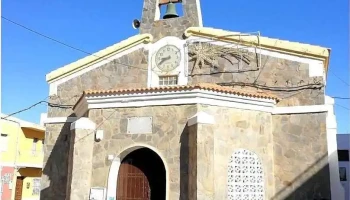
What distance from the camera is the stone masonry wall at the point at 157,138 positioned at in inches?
387

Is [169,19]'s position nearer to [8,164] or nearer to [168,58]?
[168,58]

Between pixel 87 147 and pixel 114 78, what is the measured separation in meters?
3.84

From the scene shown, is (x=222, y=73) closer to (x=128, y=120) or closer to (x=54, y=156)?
(x=128, y=120)

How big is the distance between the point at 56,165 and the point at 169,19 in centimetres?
707

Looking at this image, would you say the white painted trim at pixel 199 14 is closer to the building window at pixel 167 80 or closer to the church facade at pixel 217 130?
the church facade at pixel 217 130

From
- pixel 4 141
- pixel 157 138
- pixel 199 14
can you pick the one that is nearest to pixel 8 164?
pixel 4 141

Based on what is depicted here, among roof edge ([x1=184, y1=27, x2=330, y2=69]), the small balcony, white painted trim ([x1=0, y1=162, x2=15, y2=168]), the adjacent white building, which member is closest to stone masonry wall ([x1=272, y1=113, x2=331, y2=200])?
roof edge ([x1=184, y1=27, x2=330, y2=69])

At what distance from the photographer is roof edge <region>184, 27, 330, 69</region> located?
11.5 metres

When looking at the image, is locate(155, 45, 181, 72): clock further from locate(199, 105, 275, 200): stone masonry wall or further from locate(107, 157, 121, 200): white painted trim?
locate(107, 157, 121, 200): white painted trim

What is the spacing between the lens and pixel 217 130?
10070 millimetres

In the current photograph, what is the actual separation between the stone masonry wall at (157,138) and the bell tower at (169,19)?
13.1 ft

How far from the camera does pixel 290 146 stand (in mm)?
11195

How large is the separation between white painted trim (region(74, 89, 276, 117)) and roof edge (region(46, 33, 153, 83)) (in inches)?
127

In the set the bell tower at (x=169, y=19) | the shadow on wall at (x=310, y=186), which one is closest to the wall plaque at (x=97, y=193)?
the shadow on wall at (x=310, y=186)
